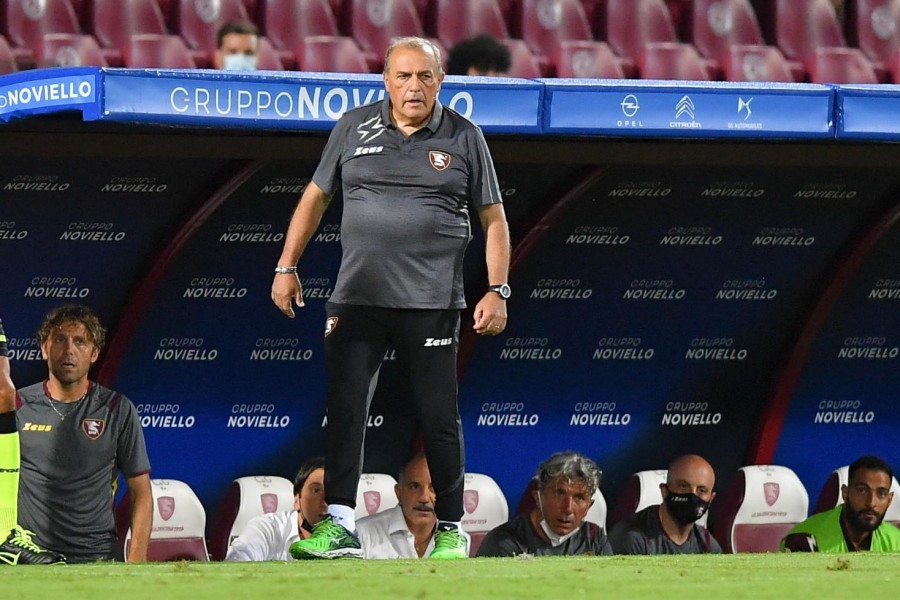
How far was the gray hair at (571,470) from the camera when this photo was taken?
23.5 ft

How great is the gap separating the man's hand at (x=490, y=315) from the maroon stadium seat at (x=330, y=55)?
475 cm

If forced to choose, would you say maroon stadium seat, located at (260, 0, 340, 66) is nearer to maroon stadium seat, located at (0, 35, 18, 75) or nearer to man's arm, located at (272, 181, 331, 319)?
maroon stadium seat, located at (0, 35, 18, 75)

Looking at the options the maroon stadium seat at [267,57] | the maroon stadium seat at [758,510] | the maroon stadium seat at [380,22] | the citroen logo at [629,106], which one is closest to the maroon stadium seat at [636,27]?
the maroon stadium seat at [380,22]

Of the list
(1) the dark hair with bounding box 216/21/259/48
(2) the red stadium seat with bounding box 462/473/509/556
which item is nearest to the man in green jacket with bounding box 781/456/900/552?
(2) the red stadium seat with bounding box 462/473/509/556

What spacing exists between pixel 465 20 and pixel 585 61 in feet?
2.66

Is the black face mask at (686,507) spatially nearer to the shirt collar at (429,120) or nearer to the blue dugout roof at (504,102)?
the blue dugout roof at (504,102)

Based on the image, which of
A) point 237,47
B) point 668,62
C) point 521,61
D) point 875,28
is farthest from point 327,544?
point 875,28

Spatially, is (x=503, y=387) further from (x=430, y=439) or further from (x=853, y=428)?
(x=430, y=439)

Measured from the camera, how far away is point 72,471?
6223 mm

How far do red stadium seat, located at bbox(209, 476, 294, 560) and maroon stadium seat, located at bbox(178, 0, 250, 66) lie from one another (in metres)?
3.42

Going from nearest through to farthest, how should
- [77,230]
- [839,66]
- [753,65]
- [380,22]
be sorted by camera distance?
[77,230] < [380,22] < [753,65] < [839,66]

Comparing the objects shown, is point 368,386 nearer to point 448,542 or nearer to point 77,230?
point 448,542

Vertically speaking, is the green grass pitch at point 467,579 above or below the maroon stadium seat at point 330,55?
below

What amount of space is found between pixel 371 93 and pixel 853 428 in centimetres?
363
